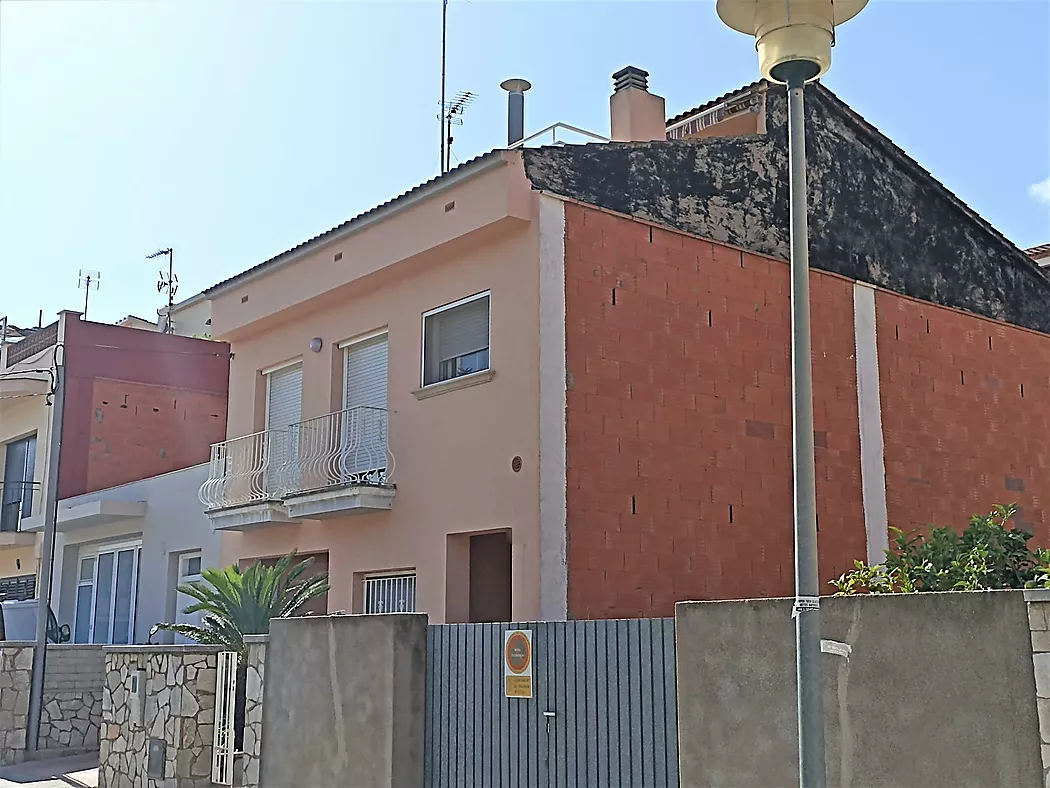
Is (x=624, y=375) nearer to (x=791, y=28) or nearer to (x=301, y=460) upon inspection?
(x=301, y=460)

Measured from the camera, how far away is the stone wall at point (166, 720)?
41.2ft

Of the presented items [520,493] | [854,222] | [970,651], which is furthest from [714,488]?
[970,651]

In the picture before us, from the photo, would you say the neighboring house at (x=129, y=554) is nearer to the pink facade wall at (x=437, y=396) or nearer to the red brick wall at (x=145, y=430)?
the red brick wall at (x=145, y=430)

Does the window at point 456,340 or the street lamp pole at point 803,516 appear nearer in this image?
the street lamp pole at point 803,516

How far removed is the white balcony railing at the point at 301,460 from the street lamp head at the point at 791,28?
30.5 feet

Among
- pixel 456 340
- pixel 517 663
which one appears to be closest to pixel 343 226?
pixel 456 340

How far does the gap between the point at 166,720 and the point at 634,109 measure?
30.8 ft

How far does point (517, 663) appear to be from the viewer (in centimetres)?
978

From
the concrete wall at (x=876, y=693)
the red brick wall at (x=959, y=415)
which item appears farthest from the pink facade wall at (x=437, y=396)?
the red brick wall at (x=959, y=415)

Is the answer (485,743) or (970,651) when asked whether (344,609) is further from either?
(970,651)

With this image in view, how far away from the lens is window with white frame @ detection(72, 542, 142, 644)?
869 inches

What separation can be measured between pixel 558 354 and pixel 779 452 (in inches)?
135

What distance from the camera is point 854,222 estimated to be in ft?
54.1

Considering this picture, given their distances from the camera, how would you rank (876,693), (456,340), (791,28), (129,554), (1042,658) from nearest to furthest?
(791,28) < (1042,658) < (876,693) < (456,340) < (129,554)
